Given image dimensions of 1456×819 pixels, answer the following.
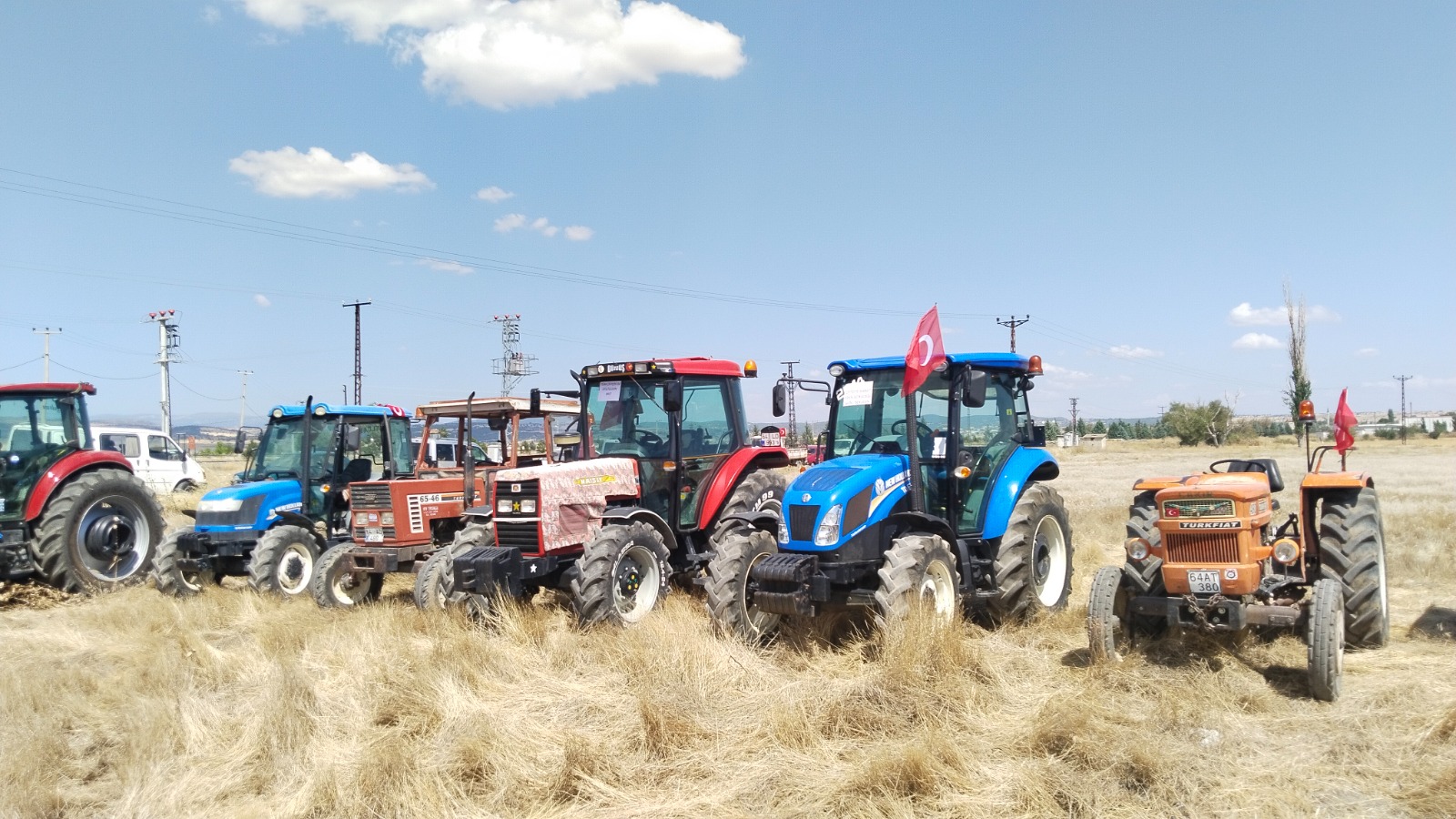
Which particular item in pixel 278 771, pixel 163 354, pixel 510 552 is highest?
pixel 163 354

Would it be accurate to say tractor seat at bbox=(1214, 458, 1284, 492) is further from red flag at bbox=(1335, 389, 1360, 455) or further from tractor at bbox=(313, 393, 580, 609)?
tractor at bbox=(313, 393, 580, 609)

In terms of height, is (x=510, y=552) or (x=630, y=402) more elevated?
(x=630, y=402)

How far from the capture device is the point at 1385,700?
532 centimetres

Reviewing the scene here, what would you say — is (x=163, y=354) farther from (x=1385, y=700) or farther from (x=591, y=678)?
(x=1385, y=700)

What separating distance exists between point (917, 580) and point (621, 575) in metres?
2.48

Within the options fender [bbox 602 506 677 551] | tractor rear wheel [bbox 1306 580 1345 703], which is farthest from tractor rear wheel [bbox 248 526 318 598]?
tractor rear wheel [bbox 1306 580 1345 703]

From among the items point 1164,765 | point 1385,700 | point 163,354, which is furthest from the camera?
point 163,354

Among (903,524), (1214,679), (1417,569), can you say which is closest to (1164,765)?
(1214,679)

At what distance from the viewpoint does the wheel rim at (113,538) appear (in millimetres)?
10367

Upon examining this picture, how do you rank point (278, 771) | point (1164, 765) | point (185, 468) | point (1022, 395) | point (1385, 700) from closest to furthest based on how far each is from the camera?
point (1164, 765), point (278, 771), point (1385, 700), point (1022, 395), point (185, 468)

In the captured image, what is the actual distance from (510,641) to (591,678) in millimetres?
1130

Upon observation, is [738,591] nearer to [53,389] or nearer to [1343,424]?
[1343,424]

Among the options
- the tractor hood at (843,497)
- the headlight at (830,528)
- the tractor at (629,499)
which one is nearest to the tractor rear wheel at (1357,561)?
the tractor hood at (843,497)

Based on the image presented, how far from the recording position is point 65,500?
1009cm
